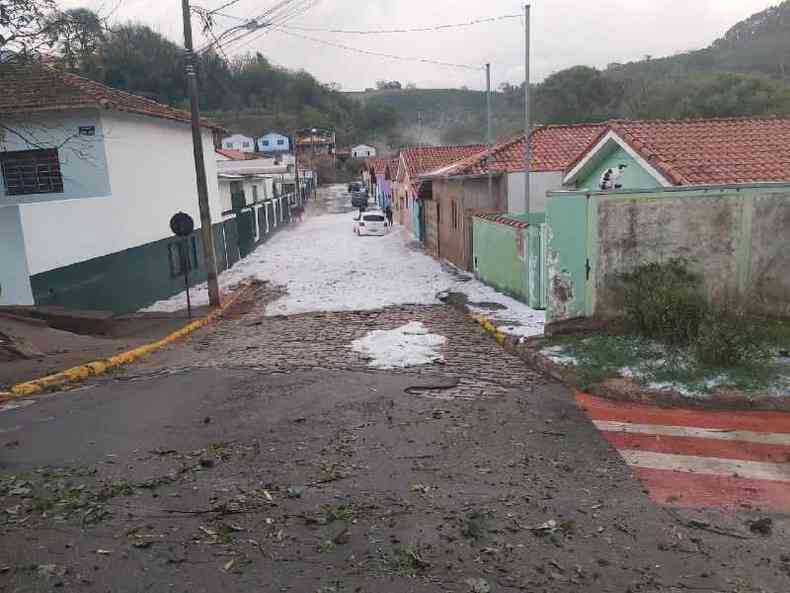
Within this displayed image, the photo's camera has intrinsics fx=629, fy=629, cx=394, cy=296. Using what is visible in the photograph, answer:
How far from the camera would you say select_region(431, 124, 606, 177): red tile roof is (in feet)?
62.4

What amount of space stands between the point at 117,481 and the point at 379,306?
395 inches

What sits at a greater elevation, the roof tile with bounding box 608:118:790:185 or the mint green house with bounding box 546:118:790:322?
the roof tile with bounding box 608:118:790:185

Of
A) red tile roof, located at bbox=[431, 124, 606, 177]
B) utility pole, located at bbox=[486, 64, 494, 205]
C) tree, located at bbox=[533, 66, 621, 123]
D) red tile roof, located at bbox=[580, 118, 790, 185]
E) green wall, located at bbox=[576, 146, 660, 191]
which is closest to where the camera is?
red tile roof, located at bbox=[580, 118, 790, 185]

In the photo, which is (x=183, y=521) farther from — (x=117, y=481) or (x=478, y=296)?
(x=478, y=296)

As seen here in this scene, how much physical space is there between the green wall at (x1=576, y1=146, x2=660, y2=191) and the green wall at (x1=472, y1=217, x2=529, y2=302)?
210 centimetres

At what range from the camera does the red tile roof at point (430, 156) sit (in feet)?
110

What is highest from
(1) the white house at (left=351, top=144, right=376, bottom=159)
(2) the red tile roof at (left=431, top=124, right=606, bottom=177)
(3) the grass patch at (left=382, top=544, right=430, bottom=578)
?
(1) the white house at (left=351, top=144, right=376, bottom=159)

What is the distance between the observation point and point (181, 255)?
1941 cm

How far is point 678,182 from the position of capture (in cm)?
1087

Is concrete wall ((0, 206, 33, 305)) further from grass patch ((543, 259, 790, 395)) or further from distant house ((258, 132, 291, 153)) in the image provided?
distant house ((258, 132, 291, 153))

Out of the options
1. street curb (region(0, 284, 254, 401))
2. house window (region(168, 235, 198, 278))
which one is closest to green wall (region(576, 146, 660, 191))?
street curb (region(0, 284, 254, 401))

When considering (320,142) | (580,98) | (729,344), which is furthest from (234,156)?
(729,344)

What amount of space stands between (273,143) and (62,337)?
94393mm

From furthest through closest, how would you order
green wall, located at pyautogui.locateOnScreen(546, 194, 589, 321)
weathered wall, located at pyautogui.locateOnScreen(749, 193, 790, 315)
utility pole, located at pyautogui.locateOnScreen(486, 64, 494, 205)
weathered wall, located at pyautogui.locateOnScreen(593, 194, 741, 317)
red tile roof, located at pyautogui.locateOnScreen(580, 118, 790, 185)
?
utility pole, located at pyautogui.locateOnScreen(486, 64, 494, 205)
red tile roof, located at pyautogui.locateOnScreen(580, 118, 790, 185)
green wall, located at pyautogui.locateOnScreen(546, 194, 589, 321)
weathered wall, located at pyautogui.locateOnScreen(593, 194, 741, 317)
weathered wall, located at pyautogui.locateOnScreen(749, 193, 790, 315)
